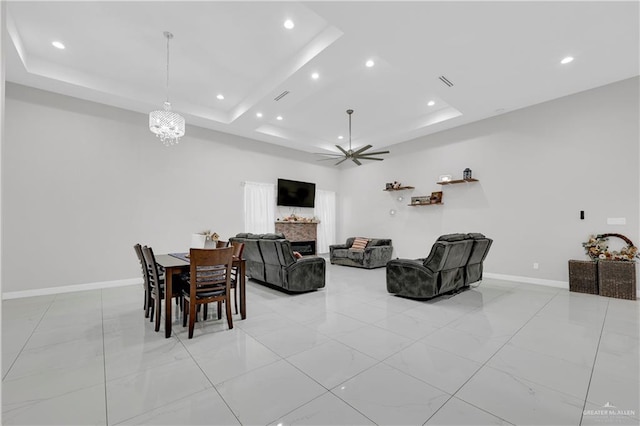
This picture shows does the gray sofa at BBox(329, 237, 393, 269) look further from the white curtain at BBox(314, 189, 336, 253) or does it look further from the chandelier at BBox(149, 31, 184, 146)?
the chandelier at BBox(149, 31, 184, 146)

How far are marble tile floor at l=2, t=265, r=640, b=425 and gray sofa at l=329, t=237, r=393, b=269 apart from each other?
3226 mm

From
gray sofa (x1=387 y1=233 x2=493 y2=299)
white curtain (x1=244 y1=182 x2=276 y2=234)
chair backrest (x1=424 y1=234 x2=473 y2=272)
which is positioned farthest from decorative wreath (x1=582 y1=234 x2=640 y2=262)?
white curtain (x1=244 y1=182 x2=276 y2=234)

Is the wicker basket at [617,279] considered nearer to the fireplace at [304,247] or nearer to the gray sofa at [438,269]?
the gray sofa at [438,269]

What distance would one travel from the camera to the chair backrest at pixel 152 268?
3.00 meters

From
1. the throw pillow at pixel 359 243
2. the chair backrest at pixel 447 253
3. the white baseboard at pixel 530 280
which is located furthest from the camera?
the throw pillow at pixel 359 243

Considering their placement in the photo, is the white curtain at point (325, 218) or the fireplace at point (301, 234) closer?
the fireplace at point (301, 234)

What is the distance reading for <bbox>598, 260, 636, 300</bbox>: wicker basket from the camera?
4219 mm

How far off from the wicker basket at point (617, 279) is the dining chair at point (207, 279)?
223 inches

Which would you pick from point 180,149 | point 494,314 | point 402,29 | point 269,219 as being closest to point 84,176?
point 180,149

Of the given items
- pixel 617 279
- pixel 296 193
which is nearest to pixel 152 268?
pixel 296 193

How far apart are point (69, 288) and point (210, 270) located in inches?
147

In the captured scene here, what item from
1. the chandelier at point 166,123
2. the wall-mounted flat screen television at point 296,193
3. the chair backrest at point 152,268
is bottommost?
the chair backrest at point 152,268

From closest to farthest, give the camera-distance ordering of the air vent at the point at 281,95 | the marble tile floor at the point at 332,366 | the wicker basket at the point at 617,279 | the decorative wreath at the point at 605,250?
the marble tile floor at the point at 332,366, the wicker basket at the point at 617,279, the decorative wreath at the point at 605,250, the air vent at the point at 281,95

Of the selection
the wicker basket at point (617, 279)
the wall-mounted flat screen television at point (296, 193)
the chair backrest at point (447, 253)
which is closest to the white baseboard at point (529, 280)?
the wicker basket at point (617, 279)
